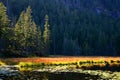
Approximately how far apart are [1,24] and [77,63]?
28520 mm

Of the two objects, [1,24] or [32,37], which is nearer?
[1,24]

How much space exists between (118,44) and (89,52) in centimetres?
2341

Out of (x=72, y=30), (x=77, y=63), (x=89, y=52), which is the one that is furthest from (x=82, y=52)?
(x=77, y=63)

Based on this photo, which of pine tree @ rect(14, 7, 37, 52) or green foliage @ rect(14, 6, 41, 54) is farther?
pine tree @ rect(14, 7, 37, 52)

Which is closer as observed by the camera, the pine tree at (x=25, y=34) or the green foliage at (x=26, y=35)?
the green foliage at (x=26, y=35)

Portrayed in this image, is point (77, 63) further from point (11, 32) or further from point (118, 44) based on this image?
point (118, 44)

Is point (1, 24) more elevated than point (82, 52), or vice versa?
point (1, 24)

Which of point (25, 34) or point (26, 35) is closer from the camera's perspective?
point (25, 34)

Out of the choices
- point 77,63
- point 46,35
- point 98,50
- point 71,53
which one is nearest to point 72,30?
point 98,50

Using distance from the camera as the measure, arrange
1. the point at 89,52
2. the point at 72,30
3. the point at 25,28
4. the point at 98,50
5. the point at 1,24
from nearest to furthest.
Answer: the point at 1,24
the point at 25,28
the point at 89,52
the point at 98,50
the point at 72,30

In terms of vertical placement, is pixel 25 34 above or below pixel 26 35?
above

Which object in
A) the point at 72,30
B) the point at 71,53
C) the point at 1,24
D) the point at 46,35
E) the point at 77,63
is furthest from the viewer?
the point at 72,30

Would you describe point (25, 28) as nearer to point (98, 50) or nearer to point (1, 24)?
point (1, 24)

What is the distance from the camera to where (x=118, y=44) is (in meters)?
168
